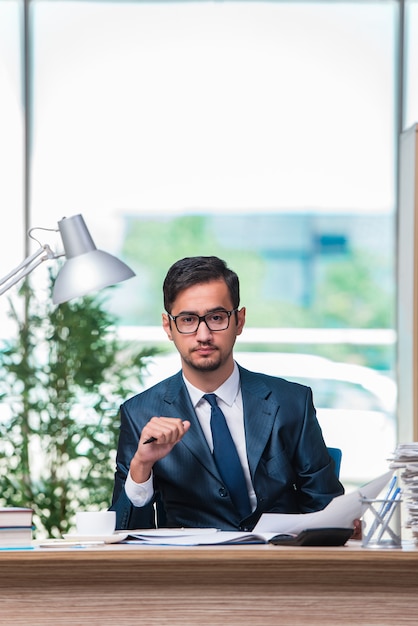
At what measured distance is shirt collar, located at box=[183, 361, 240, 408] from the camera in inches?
109

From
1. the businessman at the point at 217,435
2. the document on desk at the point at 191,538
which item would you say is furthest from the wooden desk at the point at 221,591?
the businessman at the point at 217,435

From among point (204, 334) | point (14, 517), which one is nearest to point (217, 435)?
point (204, 334)

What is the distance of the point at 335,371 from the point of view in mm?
5711

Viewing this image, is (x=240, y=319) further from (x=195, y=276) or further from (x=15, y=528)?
(x=15, y=528)

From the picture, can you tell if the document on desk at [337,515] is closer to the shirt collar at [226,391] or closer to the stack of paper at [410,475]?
the stack of paper at [410,475]

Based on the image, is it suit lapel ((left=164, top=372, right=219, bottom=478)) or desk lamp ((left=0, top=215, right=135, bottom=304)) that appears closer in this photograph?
desk lamp ((left=0, top=215, right=135, bottom=304))

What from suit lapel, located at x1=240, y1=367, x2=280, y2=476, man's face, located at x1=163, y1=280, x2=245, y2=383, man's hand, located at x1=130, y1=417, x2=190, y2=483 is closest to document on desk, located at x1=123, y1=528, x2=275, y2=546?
man's hand, located at x1=130, y1=417, x2=190, y2=483

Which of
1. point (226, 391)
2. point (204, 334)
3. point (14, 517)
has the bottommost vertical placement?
point (14, 517)

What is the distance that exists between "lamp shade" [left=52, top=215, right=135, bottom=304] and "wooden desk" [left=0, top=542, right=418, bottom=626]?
2.57ft

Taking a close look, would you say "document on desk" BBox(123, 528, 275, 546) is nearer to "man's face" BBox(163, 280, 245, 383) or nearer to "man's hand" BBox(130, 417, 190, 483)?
"man's hand" BBox(130, 417, 190, 483)

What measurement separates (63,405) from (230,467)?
225cm

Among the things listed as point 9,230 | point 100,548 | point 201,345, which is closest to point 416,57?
point 9,230

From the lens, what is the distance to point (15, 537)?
2102 mm

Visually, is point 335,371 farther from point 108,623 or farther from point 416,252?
point 108,623
